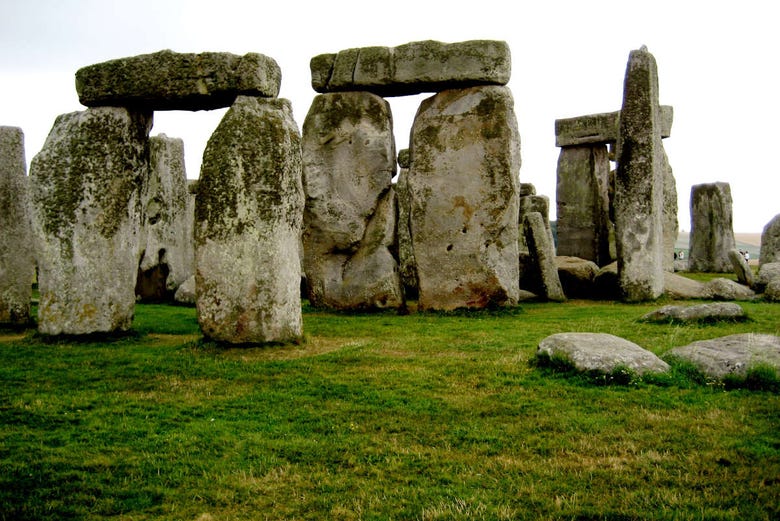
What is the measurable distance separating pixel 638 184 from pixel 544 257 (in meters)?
2.28

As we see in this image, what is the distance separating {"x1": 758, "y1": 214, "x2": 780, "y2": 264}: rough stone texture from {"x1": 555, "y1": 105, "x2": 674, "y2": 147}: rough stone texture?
13.2ft

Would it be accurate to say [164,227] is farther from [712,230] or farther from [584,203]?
[712,230]

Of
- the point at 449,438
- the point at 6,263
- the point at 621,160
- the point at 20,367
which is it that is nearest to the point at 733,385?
the point at 449,438

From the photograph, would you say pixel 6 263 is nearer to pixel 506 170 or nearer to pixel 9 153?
pixel 9 153

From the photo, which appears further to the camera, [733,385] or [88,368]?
[88,368]

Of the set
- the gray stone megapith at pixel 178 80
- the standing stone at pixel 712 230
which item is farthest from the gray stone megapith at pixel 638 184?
the standing stone at pixel 712 230

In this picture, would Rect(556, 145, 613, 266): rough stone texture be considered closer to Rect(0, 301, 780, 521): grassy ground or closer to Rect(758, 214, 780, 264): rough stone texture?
Rect(758, 214, 780, 264): rough stone texture

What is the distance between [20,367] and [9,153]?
14.0 ft

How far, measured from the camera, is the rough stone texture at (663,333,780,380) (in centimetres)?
660

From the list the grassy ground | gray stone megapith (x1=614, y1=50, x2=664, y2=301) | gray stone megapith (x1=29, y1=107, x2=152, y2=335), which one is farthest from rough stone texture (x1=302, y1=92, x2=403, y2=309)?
the grassy ground

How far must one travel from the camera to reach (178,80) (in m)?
9.09

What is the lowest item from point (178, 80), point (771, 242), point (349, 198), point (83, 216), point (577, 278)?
point (577, 278)

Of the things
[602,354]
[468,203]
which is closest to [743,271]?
[468,203]

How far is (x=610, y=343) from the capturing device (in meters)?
7.24
